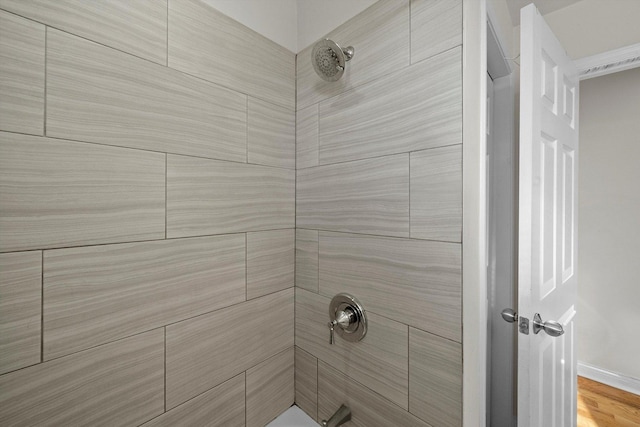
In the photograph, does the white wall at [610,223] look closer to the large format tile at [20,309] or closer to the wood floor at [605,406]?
the wood floor at [605,406]

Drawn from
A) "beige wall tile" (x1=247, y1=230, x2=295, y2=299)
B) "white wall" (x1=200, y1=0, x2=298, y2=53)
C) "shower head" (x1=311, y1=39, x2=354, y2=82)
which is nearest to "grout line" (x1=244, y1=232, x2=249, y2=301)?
"beige wall tile" (x1=247, y1=230, x2=295, y2=299)

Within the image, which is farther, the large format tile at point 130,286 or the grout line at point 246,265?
the grout line at point 246,265

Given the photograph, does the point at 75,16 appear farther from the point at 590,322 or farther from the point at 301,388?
the point at 590,322

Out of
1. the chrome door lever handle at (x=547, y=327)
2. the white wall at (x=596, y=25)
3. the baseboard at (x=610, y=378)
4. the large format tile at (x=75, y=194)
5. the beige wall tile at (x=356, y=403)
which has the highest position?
the white wall at (x=596, y=25)

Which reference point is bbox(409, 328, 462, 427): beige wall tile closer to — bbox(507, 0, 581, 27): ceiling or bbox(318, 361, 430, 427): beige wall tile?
bbox(318, 361, 430, 427): beige wall tile

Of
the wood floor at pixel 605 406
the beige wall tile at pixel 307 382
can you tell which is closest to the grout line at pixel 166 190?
the beige wall tile at pixel 307 382

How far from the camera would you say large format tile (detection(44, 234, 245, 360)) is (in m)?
0.68

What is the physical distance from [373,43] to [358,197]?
54cm

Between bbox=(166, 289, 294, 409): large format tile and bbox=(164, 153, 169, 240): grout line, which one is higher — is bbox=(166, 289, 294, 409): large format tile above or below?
below

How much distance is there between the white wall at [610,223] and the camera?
77.4 inches

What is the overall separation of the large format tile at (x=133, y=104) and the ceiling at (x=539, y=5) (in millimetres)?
1404

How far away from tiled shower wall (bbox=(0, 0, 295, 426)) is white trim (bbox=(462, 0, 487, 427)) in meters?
0.72

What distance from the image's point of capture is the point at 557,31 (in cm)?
148

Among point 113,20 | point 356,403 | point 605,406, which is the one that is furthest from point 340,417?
point 605,406
